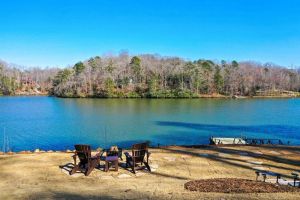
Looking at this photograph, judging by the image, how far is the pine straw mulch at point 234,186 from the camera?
715 centimetres

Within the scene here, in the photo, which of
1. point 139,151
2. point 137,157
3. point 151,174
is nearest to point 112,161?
point 137,157

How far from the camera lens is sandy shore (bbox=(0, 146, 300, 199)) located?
688 centimetres

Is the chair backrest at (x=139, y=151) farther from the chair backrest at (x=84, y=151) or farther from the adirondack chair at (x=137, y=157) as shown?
the chair backrest at (x=84, y=151)

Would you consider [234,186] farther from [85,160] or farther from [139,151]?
[85,160]

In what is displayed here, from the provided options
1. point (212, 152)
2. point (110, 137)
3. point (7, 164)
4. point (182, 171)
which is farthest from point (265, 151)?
point (110, 137)

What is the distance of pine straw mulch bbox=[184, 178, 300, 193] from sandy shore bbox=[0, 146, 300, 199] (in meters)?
0.29

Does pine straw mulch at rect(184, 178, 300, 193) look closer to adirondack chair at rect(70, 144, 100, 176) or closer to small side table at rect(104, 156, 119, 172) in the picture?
small side table at rect(104, 156, 119, 172)

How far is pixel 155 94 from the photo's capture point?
79375 mm

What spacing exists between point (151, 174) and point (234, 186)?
2536 millimetres

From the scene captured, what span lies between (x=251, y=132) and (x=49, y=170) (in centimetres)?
2325

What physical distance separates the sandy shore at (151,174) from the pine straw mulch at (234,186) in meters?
0.29

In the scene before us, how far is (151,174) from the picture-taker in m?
8.77

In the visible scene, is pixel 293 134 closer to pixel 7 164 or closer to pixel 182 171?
pixel 182 171

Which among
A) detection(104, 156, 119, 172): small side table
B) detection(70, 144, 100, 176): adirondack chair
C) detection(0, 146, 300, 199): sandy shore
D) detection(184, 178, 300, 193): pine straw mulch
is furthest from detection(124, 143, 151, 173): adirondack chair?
detection(184, 178, 300, 193): pine straw mulch
